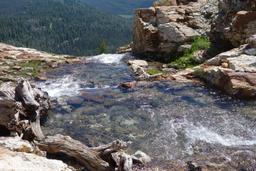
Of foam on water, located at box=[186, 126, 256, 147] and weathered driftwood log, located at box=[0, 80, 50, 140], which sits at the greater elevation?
weathered driftwood log, located at box=[0, 80, 50, 140]

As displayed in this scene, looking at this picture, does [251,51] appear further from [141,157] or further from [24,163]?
[24,163]

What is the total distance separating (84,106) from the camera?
26047mm

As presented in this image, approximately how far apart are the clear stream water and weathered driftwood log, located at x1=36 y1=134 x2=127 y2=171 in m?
2.28

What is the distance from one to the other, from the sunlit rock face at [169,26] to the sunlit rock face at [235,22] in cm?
303

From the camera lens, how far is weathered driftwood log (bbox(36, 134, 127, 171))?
16.8m

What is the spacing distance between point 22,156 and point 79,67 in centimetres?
2658

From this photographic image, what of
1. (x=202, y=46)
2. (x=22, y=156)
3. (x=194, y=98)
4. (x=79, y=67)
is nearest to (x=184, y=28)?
(x=202, y=46)

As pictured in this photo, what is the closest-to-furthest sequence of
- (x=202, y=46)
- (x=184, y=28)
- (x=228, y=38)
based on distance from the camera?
(x=228, y=38), (x=202, y=46), (x=184, y=28)

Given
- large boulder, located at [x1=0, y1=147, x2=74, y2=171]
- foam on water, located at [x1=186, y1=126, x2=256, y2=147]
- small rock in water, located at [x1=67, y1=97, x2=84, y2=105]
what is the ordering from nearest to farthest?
large boulder, located at [x1=0, y1=147, x2=74, y2=171] → foam on water, located at [x1=186, y1=126, x2=256, y2=147] → small rock in water, located at [x1=67, y1=97, x2=84, y2=105]

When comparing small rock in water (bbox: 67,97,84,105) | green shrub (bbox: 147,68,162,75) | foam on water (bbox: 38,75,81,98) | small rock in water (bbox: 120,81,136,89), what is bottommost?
green shrub (bbox: 147,68,162,75)

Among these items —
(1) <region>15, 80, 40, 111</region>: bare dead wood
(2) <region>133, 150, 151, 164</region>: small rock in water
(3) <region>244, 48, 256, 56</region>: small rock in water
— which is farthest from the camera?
(3) <region>244, 48, 256, 56</region>: small rock in water

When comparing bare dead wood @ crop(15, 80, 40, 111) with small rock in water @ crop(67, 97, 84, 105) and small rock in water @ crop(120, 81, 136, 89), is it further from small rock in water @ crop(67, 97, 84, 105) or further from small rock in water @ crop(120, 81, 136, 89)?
small rock in water @ crop(120, 81, 136, 89)

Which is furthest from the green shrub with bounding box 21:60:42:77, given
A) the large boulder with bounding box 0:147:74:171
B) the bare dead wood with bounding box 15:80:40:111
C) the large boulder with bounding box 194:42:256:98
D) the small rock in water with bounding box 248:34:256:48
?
the large boulder with bounding box 0:147:74:171

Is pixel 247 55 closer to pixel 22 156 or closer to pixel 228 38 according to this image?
pixel 228 38
